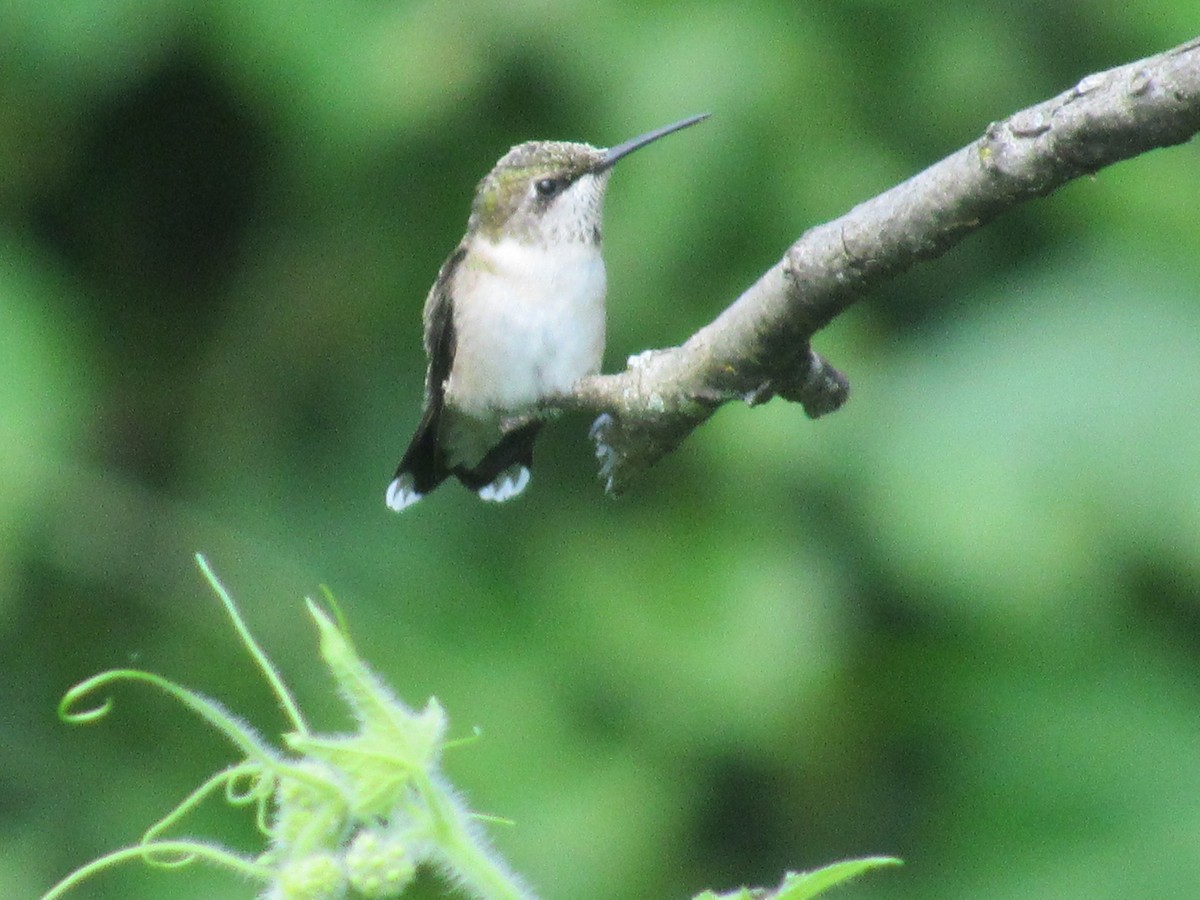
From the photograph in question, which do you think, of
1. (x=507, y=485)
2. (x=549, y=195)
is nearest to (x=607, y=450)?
(x=507, y=485)

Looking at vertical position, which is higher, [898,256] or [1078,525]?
[1078,525]

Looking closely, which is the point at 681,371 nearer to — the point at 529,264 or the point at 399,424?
the point at 529,264

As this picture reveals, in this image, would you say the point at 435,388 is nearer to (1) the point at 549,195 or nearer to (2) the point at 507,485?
(2) the point at 507,485

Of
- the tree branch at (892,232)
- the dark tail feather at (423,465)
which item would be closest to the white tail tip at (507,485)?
the dark tail feather at (423,465)

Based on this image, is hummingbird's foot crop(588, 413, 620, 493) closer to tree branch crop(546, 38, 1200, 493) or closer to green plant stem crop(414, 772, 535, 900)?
tree branch crop(546, 38, 1200, 493)

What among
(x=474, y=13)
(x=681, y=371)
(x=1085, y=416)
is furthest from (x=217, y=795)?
(x=681, y=371)

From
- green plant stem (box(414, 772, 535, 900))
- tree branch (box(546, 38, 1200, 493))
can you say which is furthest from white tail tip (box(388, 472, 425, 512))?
green plant stem (box(414, 772, 535, 900))

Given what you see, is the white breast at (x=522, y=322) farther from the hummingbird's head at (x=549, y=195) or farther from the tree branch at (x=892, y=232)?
the tree branch at (x=892, y=232)
